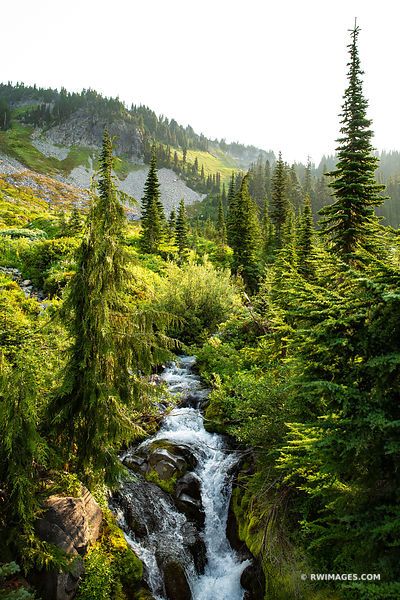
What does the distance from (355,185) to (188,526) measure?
1494 centimetres

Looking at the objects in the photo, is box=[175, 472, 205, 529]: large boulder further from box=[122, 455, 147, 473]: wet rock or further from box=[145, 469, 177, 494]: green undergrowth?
box=[122, 455, 147, 473]: wet rock

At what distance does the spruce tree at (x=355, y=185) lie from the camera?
15992 millimetres

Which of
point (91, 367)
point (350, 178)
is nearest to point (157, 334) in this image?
point (91, 367)

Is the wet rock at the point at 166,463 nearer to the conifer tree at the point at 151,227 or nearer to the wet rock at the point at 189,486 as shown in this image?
the wet rock at the point at 189,486

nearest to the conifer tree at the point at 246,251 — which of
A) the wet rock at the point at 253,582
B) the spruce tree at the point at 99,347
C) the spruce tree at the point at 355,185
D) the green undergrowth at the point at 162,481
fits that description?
the spruce tree at the point at 355,185

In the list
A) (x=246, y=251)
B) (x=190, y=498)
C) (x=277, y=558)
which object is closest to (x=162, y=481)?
(x=190, y=498)

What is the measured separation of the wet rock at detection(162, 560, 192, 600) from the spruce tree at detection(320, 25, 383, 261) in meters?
13.4

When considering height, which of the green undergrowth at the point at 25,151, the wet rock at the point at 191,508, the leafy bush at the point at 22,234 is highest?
the green undergrowth at the point at 25,151

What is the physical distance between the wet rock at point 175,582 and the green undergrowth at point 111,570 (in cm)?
86

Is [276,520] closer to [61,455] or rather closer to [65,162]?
[61,455]

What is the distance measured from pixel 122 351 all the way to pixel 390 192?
15663 centimetres

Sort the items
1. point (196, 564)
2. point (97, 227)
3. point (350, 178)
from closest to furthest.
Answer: point (97, 227)
point (196, 564)
point (350, 178)

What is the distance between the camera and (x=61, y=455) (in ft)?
26.5

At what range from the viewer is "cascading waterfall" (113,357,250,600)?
9266 millimetres
